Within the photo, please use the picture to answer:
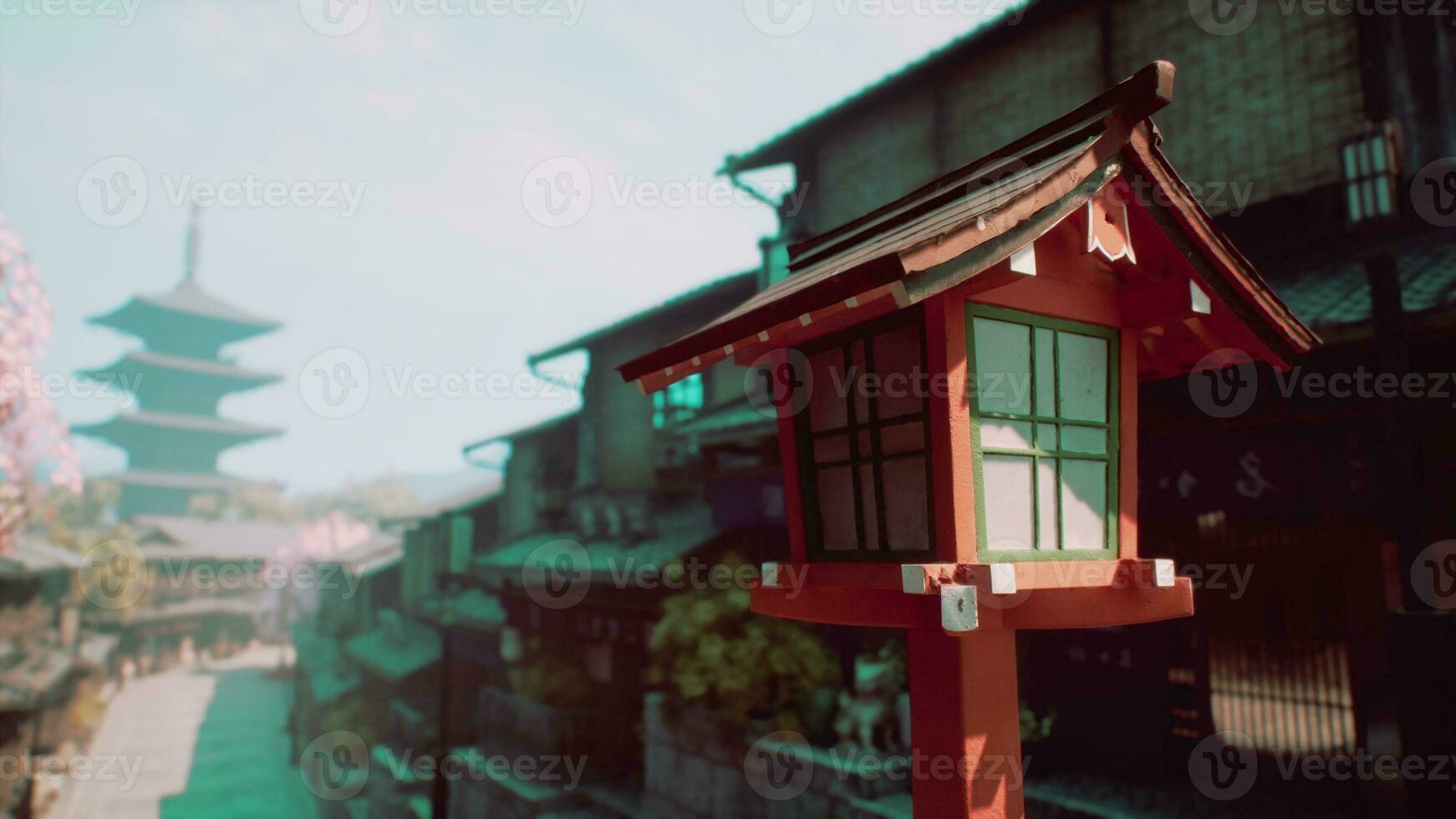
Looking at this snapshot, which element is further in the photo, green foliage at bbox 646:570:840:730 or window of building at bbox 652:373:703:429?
window of building at bbox 652:373:703:429

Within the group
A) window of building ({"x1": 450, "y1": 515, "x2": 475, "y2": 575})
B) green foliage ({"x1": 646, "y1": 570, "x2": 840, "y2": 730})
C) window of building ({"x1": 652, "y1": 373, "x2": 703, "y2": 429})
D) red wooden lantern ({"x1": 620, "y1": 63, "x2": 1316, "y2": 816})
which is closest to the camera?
red wooden lantern ({"x1": 620, "y1": 63, "x2": 1316, "y2": 816})

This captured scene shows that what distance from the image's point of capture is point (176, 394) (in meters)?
64.4

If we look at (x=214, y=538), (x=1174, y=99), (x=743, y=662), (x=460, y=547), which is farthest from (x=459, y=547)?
(x=214, y=538)

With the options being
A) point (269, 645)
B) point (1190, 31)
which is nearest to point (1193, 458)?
point (1190, 31)

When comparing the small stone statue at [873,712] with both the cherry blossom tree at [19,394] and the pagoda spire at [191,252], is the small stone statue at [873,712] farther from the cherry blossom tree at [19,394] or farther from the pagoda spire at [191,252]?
the pagoda spire at [191,252]

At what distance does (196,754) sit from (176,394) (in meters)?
46.6

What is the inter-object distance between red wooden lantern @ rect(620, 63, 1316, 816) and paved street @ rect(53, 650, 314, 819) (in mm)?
26532

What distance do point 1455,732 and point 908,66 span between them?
→ 34.6 feet

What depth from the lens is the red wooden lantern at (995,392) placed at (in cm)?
304

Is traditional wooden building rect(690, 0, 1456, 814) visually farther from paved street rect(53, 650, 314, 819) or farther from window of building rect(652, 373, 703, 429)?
paved street rect(53, 650, 314, 819)

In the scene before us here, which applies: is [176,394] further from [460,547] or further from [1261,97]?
[1261,97]

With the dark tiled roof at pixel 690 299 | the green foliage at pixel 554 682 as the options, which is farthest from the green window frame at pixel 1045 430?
the green foliage at pixel 554 682

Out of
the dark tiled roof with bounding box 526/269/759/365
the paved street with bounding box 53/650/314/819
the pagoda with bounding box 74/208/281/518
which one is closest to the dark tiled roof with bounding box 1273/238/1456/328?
the dark tiled roof with bounding box 526/269/759/365

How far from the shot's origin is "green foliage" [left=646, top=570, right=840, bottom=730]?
981 centimetres
